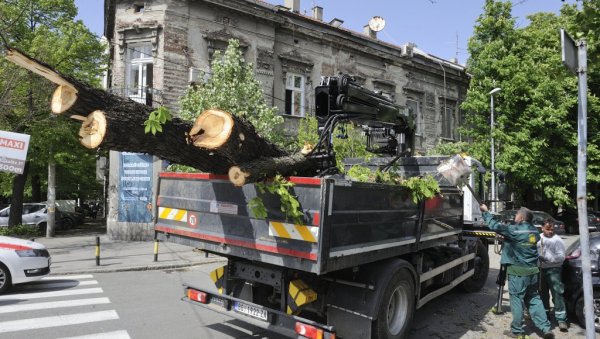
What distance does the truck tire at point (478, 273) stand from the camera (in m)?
8.48

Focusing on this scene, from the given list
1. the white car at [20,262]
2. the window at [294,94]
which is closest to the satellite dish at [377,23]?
the window at [294,94]

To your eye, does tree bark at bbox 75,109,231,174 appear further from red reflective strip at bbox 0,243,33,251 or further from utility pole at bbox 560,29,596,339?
red reflective strip at bbox 0,243,33,251

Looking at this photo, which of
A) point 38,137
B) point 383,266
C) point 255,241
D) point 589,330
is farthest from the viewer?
point 38,137

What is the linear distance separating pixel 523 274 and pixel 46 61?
16.6 m

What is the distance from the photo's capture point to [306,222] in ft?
13.6

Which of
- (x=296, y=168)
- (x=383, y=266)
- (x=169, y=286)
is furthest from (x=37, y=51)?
Answer: (x=383, y=266)

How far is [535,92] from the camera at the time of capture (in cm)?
2258

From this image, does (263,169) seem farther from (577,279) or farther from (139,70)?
(139,70)

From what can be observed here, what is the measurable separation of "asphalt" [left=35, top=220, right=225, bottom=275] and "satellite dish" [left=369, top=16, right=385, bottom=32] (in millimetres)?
18170

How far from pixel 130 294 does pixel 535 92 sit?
21697 millimetres

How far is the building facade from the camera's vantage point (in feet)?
56.6

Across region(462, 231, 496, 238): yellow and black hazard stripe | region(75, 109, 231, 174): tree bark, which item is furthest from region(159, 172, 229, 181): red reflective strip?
region(462, 231, 496, 238): yellow and black hazard stripe

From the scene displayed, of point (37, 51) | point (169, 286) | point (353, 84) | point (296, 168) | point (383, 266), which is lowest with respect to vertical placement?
point (169, 286)

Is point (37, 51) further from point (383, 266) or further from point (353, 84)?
point (383, 266)
